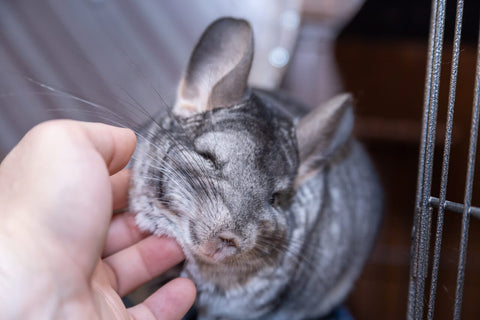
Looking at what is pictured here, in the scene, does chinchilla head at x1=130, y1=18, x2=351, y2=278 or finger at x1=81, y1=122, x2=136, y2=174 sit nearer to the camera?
finger at x1=81, y1=122, x2=136, y2=174

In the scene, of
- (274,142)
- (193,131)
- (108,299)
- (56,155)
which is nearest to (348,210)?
(274,142)

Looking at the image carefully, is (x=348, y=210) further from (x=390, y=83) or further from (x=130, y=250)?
(x=390, y=83)

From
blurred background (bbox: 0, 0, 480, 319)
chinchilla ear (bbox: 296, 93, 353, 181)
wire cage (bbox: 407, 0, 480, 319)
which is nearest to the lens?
wire cage (bbox: 407, 0, 480, 319)

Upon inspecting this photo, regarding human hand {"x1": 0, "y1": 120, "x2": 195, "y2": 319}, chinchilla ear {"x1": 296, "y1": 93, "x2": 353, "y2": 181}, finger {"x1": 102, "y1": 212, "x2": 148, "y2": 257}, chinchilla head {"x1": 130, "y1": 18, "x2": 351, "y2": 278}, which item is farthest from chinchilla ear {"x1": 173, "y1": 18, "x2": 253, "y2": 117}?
human hand {"x1": 0, "y1": 120, "x2": 195, "y2": 319}

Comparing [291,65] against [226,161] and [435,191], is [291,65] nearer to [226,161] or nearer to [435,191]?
[226,161]

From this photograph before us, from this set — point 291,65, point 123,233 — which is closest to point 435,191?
point 123,233

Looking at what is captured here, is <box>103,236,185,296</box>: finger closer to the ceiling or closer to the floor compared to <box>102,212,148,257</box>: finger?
closer to the floor

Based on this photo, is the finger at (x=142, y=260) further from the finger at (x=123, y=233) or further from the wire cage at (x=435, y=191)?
the wire cage at (x=435, y=191)

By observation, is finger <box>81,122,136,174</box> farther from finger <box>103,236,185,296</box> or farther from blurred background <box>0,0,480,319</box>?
blurred background <box>0,0,480,319</box>
